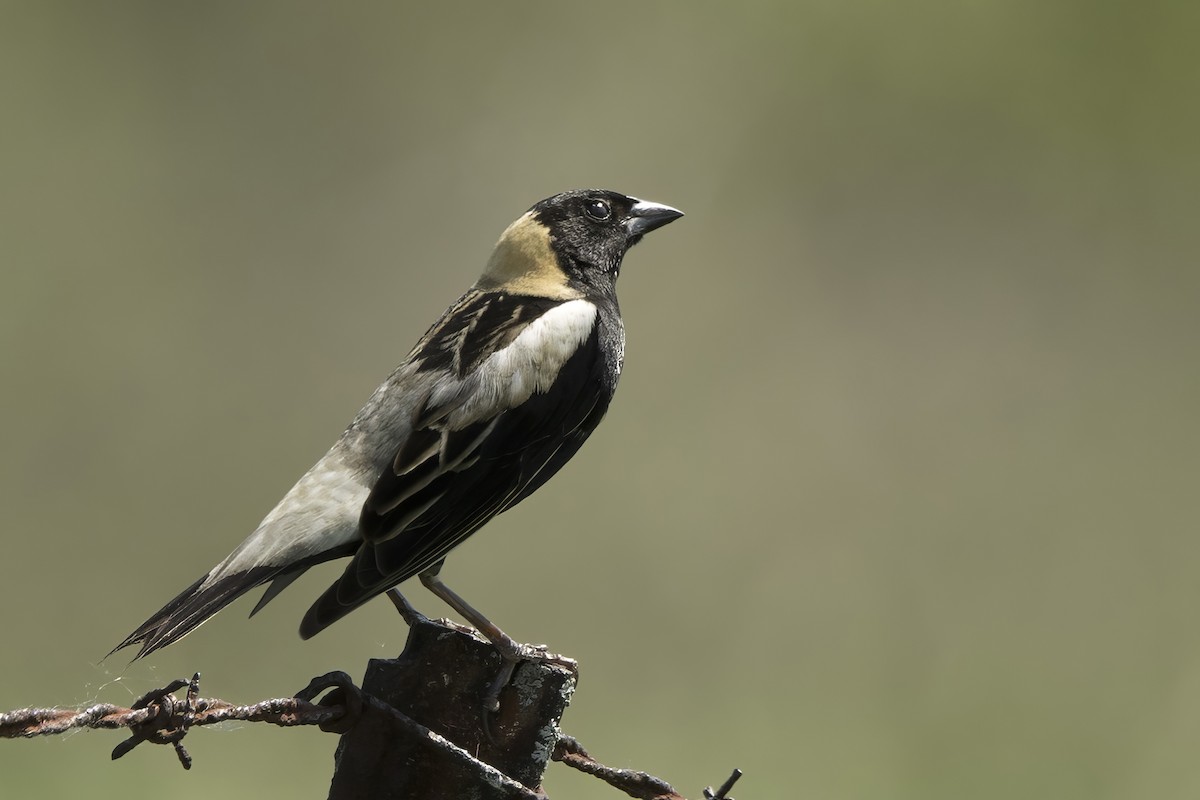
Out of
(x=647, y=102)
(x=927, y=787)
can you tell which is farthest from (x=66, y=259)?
(x=927, y=787)

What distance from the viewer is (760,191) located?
11.6m

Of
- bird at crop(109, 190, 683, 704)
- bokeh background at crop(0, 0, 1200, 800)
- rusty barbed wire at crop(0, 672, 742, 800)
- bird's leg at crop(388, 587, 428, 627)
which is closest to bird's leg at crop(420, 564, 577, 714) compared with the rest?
bird at crop(109, 190, 683, 704)

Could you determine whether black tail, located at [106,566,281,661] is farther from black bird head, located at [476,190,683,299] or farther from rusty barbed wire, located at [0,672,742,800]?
black bird head, located at [476,190,683,299]

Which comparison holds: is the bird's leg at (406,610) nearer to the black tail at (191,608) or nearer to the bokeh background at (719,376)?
the black tail at (191,608)

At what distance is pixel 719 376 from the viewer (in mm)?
10102

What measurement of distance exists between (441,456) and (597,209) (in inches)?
58.3

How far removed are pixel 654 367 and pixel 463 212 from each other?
2.13 meters

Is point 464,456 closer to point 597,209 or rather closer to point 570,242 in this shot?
point 570,242

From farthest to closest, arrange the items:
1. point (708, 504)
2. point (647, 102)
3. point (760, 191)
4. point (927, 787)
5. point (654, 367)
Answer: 1. point (647, 102)
2. point (760, 191)
3. point (654, 367)
4. point (708, 504)
5. point (927, 787)

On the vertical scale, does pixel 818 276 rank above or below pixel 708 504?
above

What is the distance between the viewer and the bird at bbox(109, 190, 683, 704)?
10.5 ft

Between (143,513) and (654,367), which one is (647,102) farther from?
(143,513)

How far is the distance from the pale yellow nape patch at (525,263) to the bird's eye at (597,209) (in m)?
0.23

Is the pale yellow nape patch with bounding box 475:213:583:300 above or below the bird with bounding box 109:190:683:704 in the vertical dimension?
above
